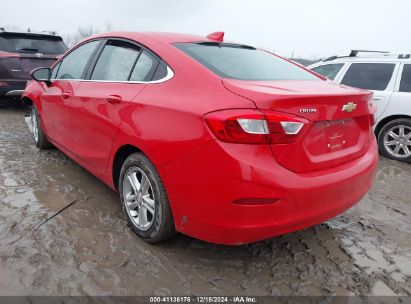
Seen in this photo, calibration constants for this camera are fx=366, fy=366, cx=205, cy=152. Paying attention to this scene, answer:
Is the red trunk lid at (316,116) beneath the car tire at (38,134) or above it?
above

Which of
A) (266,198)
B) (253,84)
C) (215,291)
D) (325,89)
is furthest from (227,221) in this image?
(325,89)

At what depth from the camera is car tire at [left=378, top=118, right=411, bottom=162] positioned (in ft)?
17.6

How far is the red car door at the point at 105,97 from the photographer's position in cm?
276

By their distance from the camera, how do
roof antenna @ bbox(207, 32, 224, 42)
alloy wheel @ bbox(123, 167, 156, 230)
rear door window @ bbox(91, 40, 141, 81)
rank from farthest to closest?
roof antenna @ bbox(207, 32, 224, 42), rear door window @ bbox(91, 40, 141, 81), alloy wheel @ bbox(123, 167, 156, 230)

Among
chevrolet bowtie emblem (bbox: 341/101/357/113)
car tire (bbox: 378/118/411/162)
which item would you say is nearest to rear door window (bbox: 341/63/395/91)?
car tire (bbox: 378/118/411/162)

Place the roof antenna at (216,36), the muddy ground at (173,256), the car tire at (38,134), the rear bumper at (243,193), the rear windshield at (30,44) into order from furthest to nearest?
the rear windshield at (30,44), the car tire at (38,134), the roof antenna at (216,36), the muddy ground at (173,256), the rear bumper at (243,193)

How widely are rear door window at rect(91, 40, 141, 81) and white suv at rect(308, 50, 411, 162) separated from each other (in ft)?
13.2

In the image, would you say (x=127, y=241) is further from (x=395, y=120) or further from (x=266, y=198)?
(x=395, y=120)

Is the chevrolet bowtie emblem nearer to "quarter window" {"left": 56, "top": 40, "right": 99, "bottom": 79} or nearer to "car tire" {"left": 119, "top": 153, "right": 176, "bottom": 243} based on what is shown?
"car tire" {"left": 119, "top": 153, "right": 176, "bottom": 243}

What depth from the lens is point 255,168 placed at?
2008 mm

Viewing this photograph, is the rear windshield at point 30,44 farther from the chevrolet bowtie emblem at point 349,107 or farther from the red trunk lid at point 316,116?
the chevrolet bowtie emblem at point 349,107

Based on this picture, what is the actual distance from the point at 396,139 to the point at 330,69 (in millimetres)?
1650

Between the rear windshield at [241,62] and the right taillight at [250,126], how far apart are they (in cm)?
45

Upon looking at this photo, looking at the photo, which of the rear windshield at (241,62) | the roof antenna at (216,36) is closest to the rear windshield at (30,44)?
the roof antenna at (216,36)
